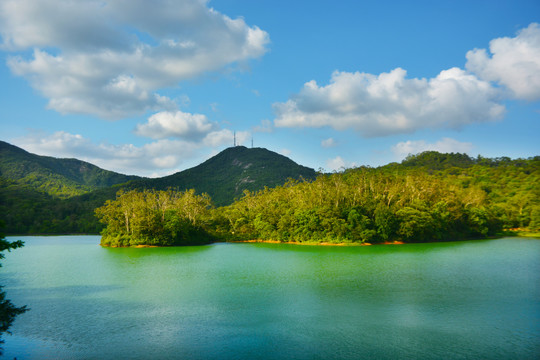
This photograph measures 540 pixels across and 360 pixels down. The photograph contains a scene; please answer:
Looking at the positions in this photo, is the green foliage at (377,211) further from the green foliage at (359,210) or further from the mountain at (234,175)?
the mountain at (234,175)

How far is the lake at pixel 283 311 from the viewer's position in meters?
12.4

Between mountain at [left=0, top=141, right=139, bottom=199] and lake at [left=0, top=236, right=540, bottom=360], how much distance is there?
11093 centimetres

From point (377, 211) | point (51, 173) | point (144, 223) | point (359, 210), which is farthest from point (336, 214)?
point (51, 173)

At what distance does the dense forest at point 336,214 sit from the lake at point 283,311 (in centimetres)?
1869

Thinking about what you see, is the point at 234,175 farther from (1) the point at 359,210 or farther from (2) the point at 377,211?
(2) the point at 377,211

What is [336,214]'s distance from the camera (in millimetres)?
50188

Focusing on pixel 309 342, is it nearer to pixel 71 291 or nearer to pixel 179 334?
pixel 179 334

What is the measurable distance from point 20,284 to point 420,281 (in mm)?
28166

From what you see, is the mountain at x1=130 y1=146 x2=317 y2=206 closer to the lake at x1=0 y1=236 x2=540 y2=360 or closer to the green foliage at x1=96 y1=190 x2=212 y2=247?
the green foliage at x1=96 y1=190 x2=212 y2=247

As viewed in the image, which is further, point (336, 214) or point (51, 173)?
point (51, 173)

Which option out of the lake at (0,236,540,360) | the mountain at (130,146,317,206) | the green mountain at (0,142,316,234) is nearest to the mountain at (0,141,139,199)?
the green mountain at (0,142,316,234)

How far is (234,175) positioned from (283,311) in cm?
11944

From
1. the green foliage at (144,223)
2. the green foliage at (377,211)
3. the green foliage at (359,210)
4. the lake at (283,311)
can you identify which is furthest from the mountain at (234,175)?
the lake at (283,311)

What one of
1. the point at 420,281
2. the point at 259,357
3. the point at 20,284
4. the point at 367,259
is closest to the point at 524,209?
the point at 367,259
